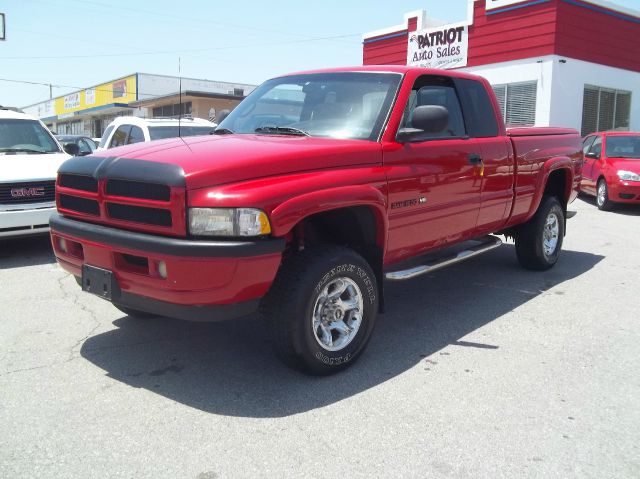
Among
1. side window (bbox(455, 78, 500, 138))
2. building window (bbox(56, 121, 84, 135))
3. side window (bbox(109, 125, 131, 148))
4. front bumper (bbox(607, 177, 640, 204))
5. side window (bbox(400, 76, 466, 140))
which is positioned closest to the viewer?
side window (bbox(400, 76, 466, 140))


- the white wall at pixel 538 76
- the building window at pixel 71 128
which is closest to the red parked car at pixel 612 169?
the white wall at pixel 538 76

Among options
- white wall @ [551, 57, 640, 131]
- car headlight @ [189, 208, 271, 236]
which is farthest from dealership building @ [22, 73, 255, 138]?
car headlight @ [189, 208, 271, 236]

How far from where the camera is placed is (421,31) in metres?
19.8

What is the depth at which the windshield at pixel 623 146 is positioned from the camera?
39.4ft

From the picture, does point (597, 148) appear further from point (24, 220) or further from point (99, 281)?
point (99, 281)

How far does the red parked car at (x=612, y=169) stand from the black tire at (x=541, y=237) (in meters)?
5.40

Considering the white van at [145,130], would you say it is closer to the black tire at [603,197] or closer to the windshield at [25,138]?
the windshield at [25,138]

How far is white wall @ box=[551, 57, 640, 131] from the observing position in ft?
53.4

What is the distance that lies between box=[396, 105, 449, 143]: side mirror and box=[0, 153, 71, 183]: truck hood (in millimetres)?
4583

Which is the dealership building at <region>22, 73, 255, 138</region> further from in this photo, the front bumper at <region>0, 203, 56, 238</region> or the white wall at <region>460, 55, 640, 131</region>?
the front bumper at <region>0, 203, 56, 238</region>

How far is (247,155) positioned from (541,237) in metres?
4.11

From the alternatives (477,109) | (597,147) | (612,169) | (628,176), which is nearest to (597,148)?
(597,147)

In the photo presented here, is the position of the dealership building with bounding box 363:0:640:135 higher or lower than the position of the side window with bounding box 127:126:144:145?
higher

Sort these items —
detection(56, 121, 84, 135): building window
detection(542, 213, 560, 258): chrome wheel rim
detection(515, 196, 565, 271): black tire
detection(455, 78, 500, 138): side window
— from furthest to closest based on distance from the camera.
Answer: detection(56, 121, 84, 135): building window → detection(542, 213, 560, 258): chrome wheel rim → detection(515, 196, 565, 271): black tire → detection(455, 78, 500, 138): side window
